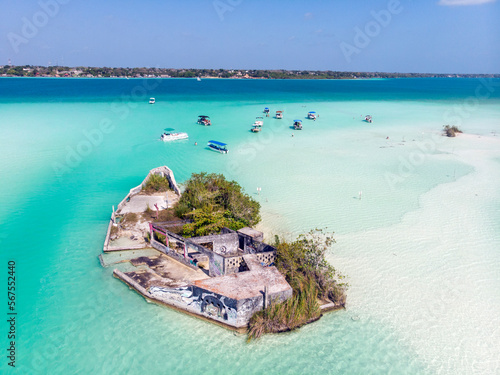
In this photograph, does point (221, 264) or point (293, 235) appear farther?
point (293, 235)

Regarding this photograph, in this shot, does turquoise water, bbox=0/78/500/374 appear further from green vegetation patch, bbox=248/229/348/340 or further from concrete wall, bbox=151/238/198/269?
concrete wall, bbox=151/238/198/269

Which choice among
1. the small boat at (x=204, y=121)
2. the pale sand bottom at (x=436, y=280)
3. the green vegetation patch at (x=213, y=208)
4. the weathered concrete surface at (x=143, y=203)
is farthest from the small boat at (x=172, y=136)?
the pale sand bottom at (x=436, y=280)

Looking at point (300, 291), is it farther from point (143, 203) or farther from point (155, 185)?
point (155, 185)

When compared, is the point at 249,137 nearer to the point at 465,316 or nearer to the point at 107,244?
the point at 107,244

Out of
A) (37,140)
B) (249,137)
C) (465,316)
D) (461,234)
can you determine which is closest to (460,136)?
(249,137)

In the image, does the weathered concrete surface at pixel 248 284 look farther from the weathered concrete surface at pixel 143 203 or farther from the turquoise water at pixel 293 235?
the weathered concrete surface at pixel 143 203

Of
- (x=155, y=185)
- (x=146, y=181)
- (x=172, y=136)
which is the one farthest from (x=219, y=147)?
(x=155, y=185)
